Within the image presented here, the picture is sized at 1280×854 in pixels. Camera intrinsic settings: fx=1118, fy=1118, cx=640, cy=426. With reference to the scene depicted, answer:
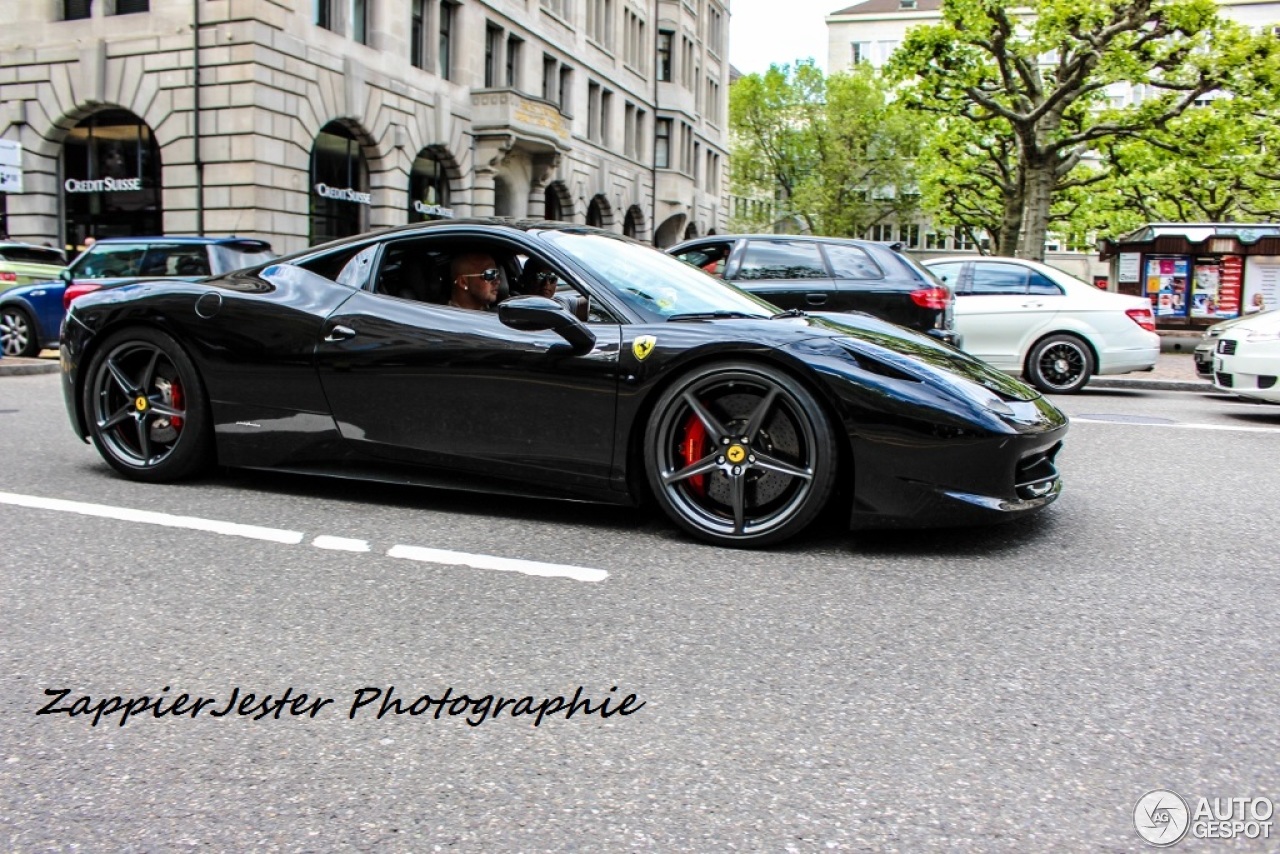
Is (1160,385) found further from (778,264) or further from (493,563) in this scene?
(493,563)

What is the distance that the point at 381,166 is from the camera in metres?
26.1

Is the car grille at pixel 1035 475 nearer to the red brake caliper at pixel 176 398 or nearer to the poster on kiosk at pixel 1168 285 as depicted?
the red brake caliper at pixel 176 398

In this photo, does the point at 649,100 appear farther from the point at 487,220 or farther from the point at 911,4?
the point at 911,4

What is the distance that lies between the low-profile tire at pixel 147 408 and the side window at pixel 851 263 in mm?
6222

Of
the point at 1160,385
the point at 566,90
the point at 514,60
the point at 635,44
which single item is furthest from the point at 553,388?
the point at 635,44

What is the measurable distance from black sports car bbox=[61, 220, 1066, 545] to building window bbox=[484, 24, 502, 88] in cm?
2803

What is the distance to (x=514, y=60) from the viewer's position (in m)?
33.6

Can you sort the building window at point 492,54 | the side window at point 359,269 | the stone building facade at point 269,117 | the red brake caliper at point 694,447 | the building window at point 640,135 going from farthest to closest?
the building window at point 640,135 < the building window at point 492,54 < the stone building facade at point 269,117 < the side window at point 359,269 < the red brake caliper at point 694,447

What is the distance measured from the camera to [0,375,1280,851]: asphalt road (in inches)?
84.8

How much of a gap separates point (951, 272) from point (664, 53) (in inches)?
1530

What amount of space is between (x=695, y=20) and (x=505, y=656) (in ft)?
175

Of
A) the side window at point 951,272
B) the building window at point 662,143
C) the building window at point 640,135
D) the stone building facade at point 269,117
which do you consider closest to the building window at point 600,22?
the building window at point 640,135

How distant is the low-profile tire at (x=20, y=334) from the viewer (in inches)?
560

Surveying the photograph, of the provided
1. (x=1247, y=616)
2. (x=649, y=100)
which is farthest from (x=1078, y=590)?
(x=649, y=100)
